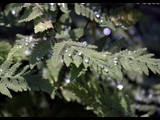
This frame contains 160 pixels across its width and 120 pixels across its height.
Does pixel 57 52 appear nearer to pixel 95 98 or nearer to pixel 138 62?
pixel 138 62

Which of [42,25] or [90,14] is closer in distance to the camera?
[42,25]

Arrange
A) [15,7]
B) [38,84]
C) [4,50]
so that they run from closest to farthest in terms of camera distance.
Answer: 1. [38,84]
2. [4,50]
3. [15,7]

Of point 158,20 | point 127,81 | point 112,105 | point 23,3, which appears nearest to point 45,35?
point 23,3

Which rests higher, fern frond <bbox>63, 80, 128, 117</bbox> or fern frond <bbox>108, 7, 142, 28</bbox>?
fern frond <bbox>108, 7, 142, 28</bbox>

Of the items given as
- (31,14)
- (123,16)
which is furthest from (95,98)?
(31,14)

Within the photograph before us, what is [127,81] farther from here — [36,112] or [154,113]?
[36,112]

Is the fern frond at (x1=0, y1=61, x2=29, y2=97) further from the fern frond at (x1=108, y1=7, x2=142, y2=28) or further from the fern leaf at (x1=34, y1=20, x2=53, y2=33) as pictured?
the fern frond at (x1=108, y1=7, x2=142, y2=28)

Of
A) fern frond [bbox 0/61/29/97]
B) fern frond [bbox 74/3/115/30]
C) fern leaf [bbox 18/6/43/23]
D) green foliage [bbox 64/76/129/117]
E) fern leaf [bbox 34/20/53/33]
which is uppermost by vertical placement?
fern leaf [bbox 18/6/43/23]

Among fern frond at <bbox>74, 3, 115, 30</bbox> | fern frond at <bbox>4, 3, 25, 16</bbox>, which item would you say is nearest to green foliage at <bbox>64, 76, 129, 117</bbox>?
fern frond at <bbox>74, 3, 115, 30</bbox>
